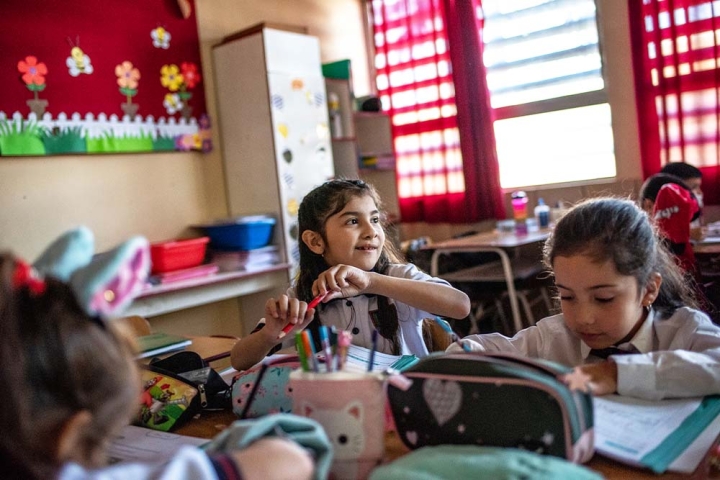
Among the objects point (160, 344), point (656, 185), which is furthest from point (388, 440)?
point (656, 185)

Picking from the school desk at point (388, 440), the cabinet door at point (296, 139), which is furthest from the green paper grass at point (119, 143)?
the school desk at point (388, 440)

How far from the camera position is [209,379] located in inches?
45.8

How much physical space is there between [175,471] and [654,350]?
2.71 feet

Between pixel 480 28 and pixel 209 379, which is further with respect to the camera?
pixel 480 28

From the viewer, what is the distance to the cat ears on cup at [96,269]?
22.2 inches

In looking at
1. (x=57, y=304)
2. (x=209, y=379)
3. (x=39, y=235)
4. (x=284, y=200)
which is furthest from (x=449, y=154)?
(x=57, y=304)

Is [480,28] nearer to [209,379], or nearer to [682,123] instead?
[682,123]

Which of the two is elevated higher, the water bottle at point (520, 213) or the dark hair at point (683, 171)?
the dark hair at point (683, 171)

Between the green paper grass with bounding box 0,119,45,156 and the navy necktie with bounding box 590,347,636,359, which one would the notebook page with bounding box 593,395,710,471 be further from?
the green paper grass with bounding box 0,119,45,156

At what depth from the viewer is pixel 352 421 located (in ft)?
2.45

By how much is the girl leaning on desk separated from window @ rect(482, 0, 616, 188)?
3.95 metres

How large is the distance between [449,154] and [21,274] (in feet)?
13.5

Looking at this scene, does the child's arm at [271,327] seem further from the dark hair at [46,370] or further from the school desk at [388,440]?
the dark hair at [46,370]

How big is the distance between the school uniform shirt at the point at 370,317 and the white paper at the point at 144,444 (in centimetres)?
54
